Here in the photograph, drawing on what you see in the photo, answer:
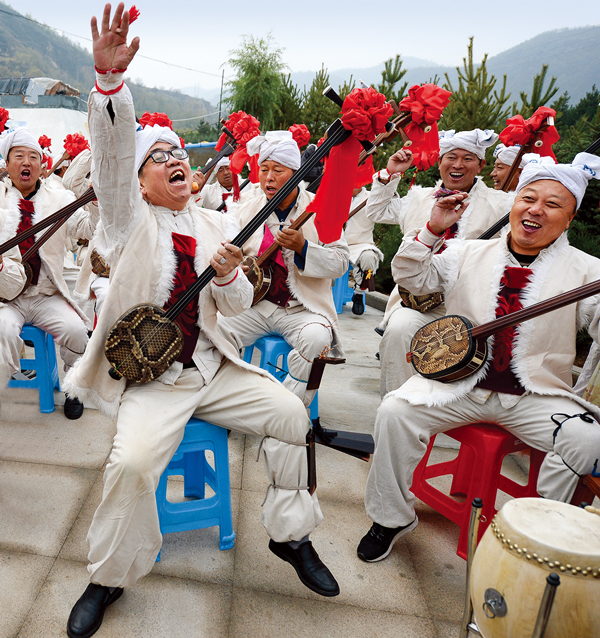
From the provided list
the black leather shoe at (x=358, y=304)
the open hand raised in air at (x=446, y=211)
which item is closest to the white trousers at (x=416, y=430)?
the open hand raised in air at (x=446, y=211)

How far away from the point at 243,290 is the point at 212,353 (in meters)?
0.35

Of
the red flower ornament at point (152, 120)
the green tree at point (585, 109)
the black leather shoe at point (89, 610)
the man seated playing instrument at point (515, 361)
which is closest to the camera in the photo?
the black leather shoe at point (89, 610)

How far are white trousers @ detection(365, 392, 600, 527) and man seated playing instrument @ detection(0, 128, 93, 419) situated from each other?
2230 millimetres

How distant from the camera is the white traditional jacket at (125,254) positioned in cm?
197

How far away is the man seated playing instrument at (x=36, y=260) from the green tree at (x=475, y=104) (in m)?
6.06

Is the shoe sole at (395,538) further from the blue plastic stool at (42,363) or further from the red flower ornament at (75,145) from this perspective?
the red flower ornament at (75,145)

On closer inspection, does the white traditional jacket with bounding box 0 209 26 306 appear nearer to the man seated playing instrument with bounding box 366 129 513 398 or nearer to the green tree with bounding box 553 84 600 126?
the man seated playing instrument with bounding box 366 129 513 398

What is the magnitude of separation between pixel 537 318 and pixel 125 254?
1953 mm

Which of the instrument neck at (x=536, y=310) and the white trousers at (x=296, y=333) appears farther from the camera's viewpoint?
the white trousers at (x=296, y=333)

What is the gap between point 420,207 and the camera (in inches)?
162

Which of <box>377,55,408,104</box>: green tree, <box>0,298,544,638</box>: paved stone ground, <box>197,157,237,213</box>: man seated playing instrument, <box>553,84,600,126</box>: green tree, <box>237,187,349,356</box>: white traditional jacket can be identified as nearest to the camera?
<box>0,298,544,638</box>: paved stone ground

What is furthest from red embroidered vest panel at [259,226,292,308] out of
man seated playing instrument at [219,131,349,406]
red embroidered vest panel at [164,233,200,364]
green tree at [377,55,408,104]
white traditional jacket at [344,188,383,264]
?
green tree at [377,55,408,104]

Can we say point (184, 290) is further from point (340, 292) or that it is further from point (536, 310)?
point (340, 292)

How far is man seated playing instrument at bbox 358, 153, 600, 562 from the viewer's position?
2.42 meters
